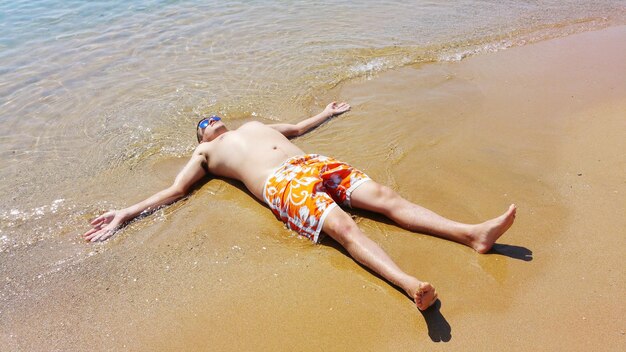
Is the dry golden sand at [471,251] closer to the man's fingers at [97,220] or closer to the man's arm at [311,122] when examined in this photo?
the man's arm at [311,122]

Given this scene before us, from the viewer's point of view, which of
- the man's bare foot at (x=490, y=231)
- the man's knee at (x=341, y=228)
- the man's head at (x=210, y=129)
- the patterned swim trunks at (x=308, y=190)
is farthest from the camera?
the man's head at (x=210, y=129)

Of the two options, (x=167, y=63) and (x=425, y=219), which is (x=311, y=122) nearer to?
(x=425, y=219)

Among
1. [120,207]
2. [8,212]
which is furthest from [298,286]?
[8,212]

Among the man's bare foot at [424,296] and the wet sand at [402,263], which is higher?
the man's bare foot at [424,296]

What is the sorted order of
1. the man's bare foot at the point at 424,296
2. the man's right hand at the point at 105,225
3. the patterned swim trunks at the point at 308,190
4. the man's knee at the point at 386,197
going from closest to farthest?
the man's bare foot at the point at 424,296 → the patterned swim trunks at the point at 308,190 → the man's knee at the point at 386,197 → the man's right hand at the point at 105,225

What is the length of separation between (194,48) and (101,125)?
95.5 inches

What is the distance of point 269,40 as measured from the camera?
7.48 m

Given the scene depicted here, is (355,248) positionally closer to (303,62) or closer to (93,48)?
(303,62)

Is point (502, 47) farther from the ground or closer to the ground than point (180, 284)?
farther from the ground

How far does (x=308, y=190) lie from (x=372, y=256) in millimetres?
754

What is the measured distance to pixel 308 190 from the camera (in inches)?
A: 137

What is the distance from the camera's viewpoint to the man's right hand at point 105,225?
3.74 metres

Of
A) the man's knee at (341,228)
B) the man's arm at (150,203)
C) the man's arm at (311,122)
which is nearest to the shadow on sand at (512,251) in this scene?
the man's knee at (341,228)

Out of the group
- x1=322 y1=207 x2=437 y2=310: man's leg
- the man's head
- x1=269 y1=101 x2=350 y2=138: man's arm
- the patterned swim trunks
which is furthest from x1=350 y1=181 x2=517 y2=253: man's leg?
the man's head
